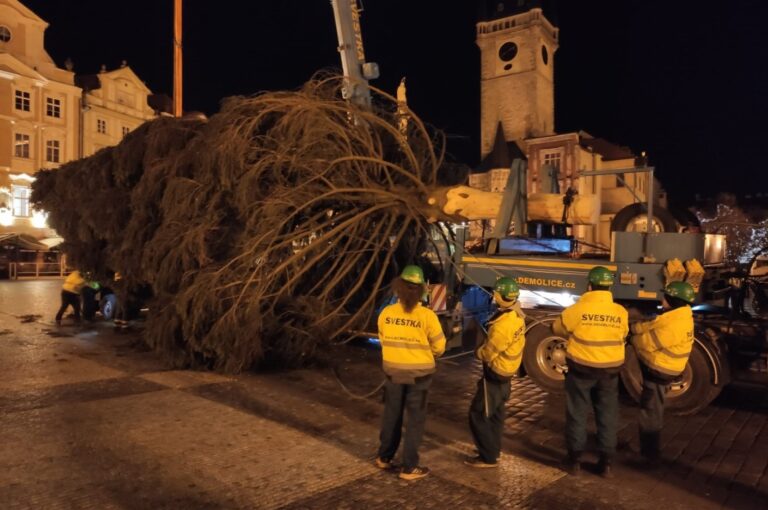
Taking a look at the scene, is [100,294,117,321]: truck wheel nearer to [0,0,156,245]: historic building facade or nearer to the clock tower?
[0,0,156,245]: historic building facade

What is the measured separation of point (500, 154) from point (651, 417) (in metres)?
46.6

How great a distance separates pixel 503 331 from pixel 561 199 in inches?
136

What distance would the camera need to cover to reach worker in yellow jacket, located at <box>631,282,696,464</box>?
490cm

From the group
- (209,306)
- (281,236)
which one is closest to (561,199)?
(281,236)

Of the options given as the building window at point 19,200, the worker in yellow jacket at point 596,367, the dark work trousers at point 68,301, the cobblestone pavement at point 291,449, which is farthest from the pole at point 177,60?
the building window at point 19,200

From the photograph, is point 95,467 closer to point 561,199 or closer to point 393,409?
point 393,409

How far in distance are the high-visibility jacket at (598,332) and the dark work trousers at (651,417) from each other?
1.64ft

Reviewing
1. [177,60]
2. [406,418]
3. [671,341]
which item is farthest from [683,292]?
[177,60]

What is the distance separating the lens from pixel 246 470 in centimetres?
453

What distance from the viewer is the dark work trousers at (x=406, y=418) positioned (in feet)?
14.6

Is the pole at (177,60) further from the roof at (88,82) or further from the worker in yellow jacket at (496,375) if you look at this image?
the roof at (88,82)

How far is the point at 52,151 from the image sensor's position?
3591 cm

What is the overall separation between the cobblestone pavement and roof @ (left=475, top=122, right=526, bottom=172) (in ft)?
142

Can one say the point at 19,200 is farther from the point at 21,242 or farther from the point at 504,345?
the point at 504,345
